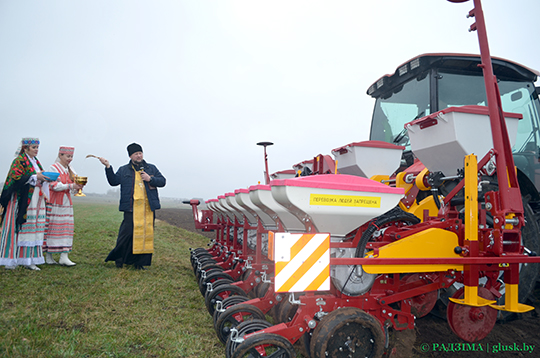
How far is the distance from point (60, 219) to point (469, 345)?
512 centimetres

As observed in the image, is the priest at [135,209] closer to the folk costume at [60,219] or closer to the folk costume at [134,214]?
the folk costume at [134,214]

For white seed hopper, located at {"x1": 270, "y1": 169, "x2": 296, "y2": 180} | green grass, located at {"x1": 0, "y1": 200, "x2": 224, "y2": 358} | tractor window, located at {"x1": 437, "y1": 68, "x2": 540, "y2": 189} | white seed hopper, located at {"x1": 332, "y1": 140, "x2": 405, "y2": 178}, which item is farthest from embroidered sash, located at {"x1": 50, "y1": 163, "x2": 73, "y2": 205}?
tractor window, located at {"x1": 437, "y1": 68, "x2": 540, "y2": 189}

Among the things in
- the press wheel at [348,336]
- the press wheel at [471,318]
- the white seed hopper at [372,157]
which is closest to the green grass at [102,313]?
the press wheel at [348,336]

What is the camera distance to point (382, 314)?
2559 millimetres

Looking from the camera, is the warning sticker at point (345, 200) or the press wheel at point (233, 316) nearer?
the warning sticker at point (345, 200)

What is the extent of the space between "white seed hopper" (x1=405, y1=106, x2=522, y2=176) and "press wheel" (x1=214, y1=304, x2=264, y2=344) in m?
1.96

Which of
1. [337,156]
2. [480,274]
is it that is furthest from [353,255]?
[337,156]

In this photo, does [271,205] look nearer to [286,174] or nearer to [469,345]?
[469,345]

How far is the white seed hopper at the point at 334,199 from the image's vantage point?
2271 millimetres

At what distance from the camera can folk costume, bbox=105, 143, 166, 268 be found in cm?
525

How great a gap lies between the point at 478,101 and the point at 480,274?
7.19 feet

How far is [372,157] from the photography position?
403 centimetres

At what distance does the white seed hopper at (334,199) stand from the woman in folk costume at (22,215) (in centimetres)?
400

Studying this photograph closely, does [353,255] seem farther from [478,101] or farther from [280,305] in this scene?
[478,101]
